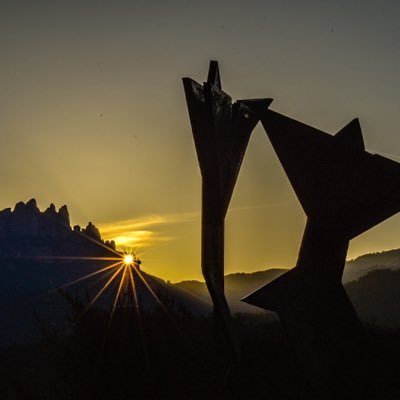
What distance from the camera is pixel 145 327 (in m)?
11.2

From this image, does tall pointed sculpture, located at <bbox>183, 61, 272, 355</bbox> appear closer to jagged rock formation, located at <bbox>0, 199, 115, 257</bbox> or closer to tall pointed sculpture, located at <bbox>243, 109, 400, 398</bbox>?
tall pointed sculpture, located at <bbox>243, 109, 400, 398</bbox>

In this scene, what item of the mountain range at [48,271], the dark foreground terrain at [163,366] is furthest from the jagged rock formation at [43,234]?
the dark foreground terrain at [163,366]

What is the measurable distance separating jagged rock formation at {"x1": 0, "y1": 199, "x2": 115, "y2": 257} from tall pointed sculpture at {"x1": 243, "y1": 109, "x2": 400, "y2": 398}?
106 metres

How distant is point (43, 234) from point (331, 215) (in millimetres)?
119132

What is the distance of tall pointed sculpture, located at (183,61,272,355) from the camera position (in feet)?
29.2

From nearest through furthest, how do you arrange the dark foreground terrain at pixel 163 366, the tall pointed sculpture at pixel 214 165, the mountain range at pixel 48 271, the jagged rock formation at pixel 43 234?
the tall pointed sculpture at pixel 214 165 < the dark foreground terrain at pixel 163 366 < the mountain range at pixel 48 271 < the jagged rock formation at pixel 43 234

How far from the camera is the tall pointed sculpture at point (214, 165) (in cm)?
891

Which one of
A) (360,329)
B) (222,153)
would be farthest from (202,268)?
(360,329)

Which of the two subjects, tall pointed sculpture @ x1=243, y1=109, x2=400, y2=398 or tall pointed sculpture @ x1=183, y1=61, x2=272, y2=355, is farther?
tall pointed sculpture @ x1=243, y1=109, x2=400, y2=398

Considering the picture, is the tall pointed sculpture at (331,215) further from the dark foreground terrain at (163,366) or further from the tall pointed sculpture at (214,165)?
the tall pointed sculpture at (214,165)

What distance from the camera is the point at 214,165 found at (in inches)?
355

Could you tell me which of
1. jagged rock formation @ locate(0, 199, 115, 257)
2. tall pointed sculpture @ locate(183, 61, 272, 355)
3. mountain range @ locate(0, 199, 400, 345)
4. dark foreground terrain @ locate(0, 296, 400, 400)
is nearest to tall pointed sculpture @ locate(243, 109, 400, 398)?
dark foreground terrain @ locate(0, 296, 400, 400)

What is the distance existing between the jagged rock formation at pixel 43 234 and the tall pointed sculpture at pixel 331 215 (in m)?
106

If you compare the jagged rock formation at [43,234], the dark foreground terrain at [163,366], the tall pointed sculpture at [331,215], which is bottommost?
the dark foreground terrain at [163,366]
